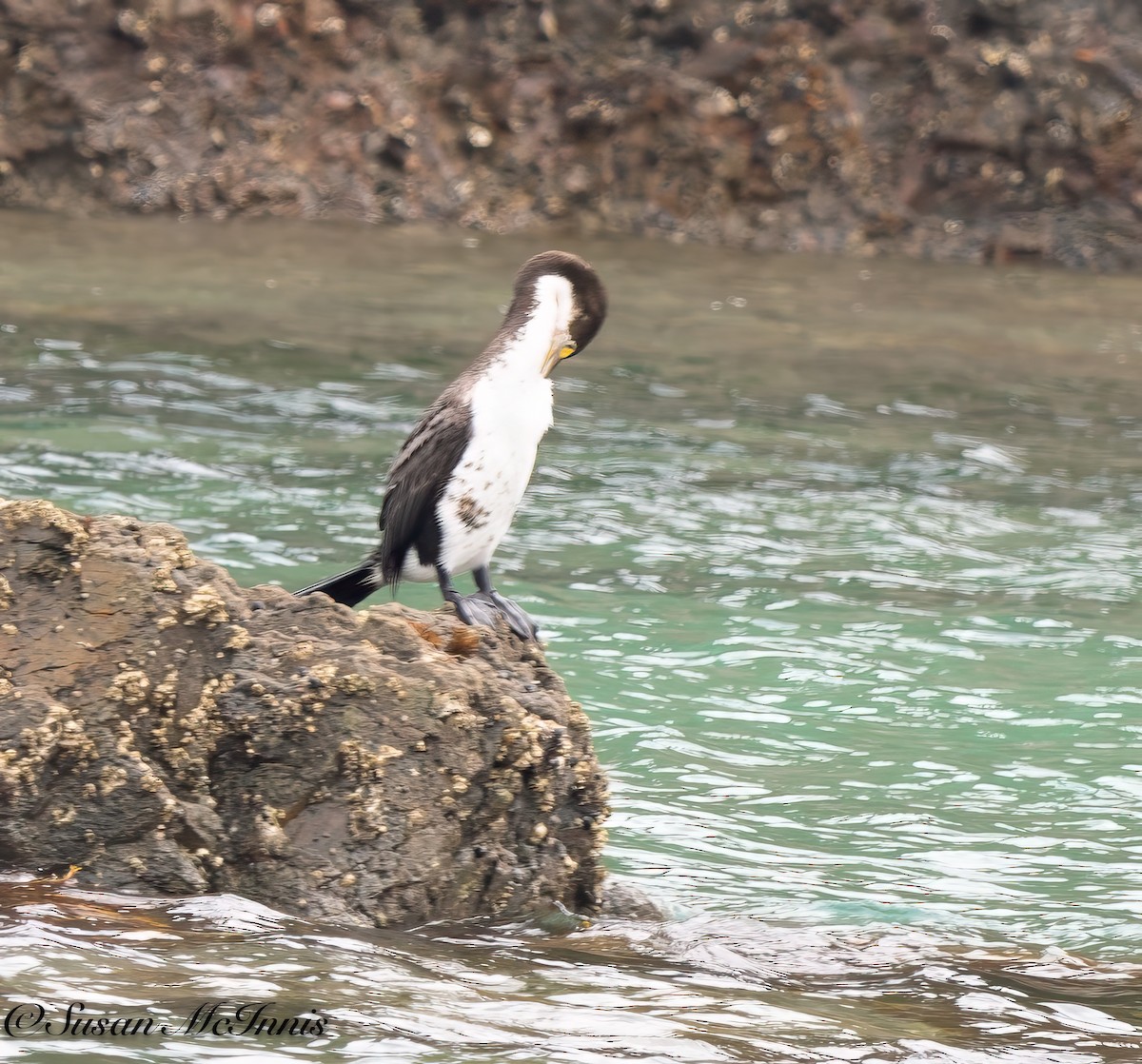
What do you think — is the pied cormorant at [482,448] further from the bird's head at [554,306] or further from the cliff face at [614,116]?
the cliff face at [614,116]

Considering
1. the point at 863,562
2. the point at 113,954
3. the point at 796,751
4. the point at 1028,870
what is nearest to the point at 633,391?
the point at 863,562

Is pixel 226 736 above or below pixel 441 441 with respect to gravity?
below

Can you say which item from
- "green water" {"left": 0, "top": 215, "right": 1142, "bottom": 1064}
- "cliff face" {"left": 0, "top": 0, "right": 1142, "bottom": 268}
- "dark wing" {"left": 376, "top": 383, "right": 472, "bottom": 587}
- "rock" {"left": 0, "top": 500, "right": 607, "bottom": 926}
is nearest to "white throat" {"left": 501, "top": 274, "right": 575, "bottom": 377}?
"dark wing" {"left": 376, "top": 383, "right": 472, "bottom": 587}

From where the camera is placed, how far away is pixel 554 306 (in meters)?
4.09

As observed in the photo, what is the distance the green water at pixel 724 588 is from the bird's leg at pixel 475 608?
63 centimetres

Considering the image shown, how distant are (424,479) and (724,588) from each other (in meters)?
2.59

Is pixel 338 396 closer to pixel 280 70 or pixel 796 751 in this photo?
pixel 796 751

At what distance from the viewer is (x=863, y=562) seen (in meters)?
6.74

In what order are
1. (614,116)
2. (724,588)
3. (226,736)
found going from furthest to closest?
1. (614,116)
2. (724,588)
3. (226,736)

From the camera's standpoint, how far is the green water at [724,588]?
296 centimetres

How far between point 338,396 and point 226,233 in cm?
443

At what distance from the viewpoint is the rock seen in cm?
310
